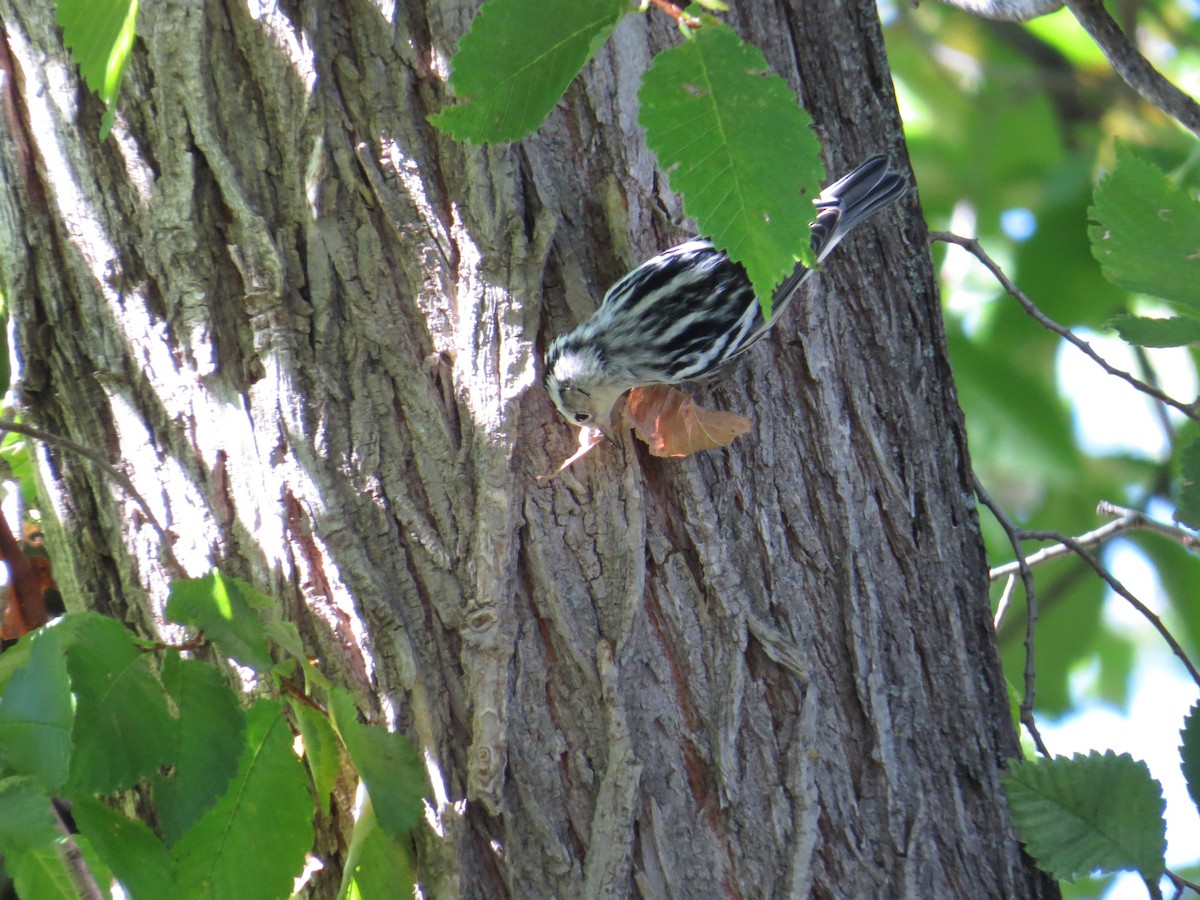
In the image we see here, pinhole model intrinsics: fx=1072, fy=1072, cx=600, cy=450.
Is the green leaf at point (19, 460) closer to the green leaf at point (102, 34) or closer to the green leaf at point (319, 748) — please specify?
the green leaf at point (319, 748)

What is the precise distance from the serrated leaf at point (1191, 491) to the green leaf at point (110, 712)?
1317 mm

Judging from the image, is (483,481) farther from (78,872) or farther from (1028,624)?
(1028,624)

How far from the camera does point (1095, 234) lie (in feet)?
4.38

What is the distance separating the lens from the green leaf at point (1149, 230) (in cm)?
129

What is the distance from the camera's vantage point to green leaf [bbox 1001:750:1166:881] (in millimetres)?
1424

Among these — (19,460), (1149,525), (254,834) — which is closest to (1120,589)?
(1149,525)

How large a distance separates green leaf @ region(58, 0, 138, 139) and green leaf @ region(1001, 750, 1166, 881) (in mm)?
1458

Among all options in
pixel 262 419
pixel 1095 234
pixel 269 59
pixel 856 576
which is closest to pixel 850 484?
pixel 856 576

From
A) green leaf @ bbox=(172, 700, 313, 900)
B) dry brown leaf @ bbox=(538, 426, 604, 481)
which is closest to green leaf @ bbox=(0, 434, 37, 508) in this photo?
green leaf @ bbox=(172, 700, 313, 900)

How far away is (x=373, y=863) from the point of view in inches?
54.1

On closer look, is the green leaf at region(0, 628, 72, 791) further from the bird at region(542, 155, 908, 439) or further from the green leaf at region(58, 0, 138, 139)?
the bird at region(542, 155, 908, 439)

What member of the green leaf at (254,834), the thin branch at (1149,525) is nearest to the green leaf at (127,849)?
the green leaf at (254,834)

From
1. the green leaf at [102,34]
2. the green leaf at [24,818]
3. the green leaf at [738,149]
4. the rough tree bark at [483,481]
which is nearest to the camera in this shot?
the green leaf at [738,149]

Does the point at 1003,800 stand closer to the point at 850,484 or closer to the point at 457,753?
the point at 850,484
